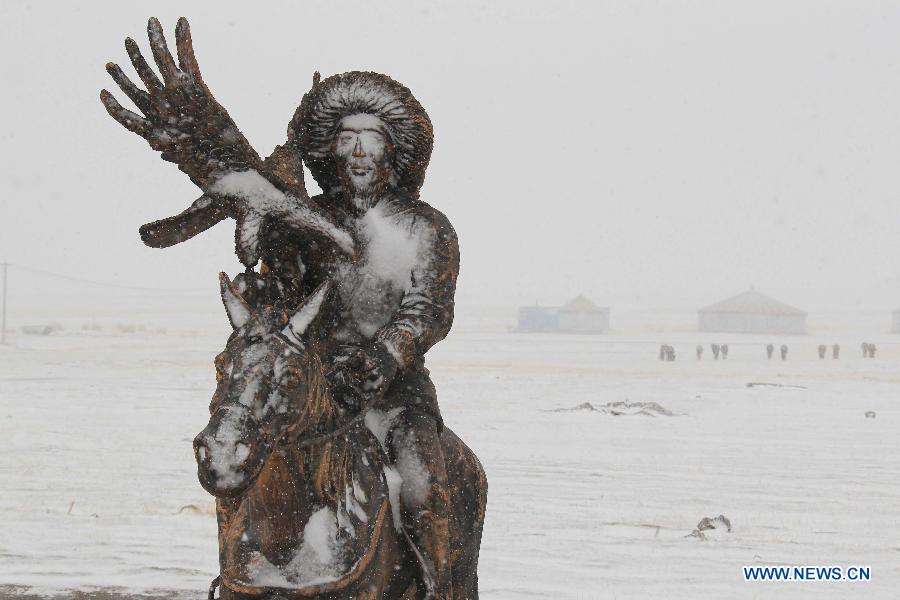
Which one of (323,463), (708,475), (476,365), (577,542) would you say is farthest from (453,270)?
(476,365)

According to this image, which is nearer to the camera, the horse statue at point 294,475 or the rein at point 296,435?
the horse statue at point 294,475

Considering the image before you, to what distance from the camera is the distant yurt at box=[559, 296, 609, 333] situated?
6134 centimetres

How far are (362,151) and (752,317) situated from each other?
5963cm

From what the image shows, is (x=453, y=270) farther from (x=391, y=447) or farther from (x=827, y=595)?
(x=827, y=595)

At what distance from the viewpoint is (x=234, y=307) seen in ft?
9.71

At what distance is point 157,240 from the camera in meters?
3.91

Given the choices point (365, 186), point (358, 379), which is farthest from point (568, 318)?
point (358, 379)

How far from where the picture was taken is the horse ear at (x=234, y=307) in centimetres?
293

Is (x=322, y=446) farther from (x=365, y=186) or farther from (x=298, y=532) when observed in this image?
(x=365, y=186)

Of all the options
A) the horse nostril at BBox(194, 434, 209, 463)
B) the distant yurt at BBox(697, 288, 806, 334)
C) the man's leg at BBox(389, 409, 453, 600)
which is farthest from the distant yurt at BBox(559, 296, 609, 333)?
the horse nostril at BBox(194, 434, 209, 463)

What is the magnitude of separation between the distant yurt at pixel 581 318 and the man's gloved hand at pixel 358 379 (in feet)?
191

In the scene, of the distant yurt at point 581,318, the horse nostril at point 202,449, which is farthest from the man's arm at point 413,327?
the distant yurt at point 581,318

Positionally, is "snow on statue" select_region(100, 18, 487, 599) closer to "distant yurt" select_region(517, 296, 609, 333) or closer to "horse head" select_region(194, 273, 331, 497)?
"horse head" select_region(194, 273, 331, 497)

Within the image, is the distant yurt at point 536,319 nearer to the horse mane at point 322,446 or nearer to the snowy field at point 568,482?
the snowy field at point 568,482
